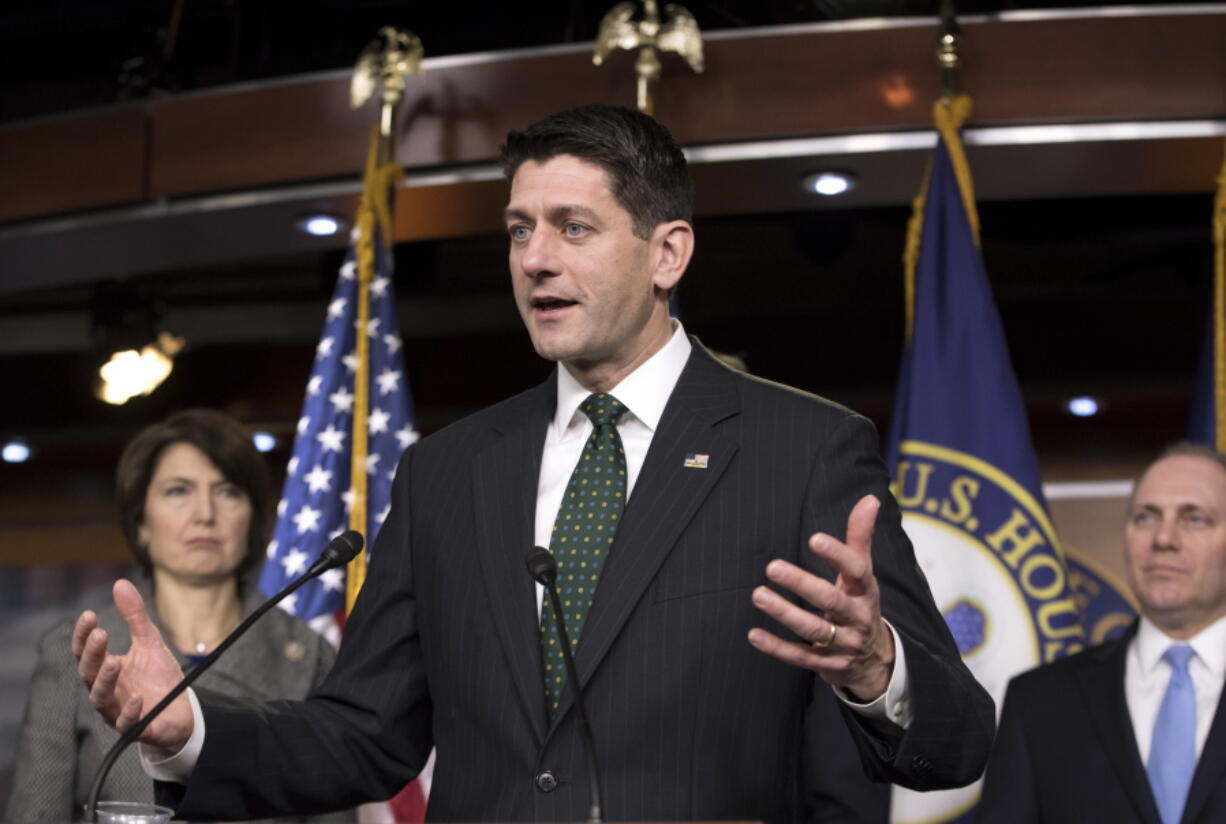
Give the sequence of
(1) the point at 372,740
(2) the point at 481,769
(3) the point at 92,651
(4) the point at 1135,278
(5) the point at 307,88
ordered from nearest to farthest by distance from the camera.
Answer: (3) the point at 92,651 → (2) the point at 481,769 → (1) the point at 372,740 → (5) the point at 307,88 → (4) the point at 1135,278

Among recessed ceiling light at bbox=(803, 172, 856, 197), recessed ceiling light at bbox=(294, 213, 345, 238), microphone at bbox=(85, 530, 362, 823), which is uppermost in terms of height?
recessed ceiling light at bbox=(294, 213, 345, 238)

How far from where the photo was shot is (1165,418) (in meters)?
5.64

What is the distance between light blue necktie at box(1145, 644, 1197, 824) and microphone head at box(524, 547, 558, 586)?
197cm

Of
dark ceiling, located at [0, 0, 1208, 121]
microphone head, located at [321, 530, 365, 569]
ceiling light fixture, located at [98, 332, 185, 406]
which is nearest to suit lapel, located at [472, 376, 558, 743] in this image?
microphone head, located at [321, 530, 365, 569]

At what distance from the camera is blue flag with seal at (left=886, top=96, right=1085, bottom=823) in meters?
3.56

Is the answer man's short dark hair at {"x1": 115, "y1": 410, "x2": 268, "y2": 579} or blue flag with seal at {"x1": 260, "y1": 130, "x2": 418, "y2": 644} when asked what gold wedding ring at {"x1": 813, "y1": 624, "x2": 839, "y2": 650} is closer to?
man's short dark hair at {"x1": 115, "y1": 410, "x2": 268, "y2": 579}

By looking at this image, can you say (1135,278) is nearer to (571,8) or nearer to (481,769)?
(571,8)

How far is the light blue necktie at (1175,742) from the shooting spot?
3238 millimetres

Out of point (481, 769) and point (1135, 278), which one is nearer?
point (481, 769)

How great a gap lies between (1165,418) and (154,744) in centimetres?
456

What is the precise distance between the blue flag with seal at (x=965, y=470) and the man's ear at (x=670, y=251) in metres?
1.55

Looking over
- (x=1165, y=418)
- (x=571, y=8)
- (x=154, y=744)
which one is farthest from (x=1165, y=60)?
(x=154, y=744)

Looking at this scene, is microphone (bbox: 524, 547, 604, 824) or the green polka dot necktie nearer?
microphone (bbox: 524, 547, 604, 824)

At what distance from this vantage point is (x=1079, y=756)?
3.32m
